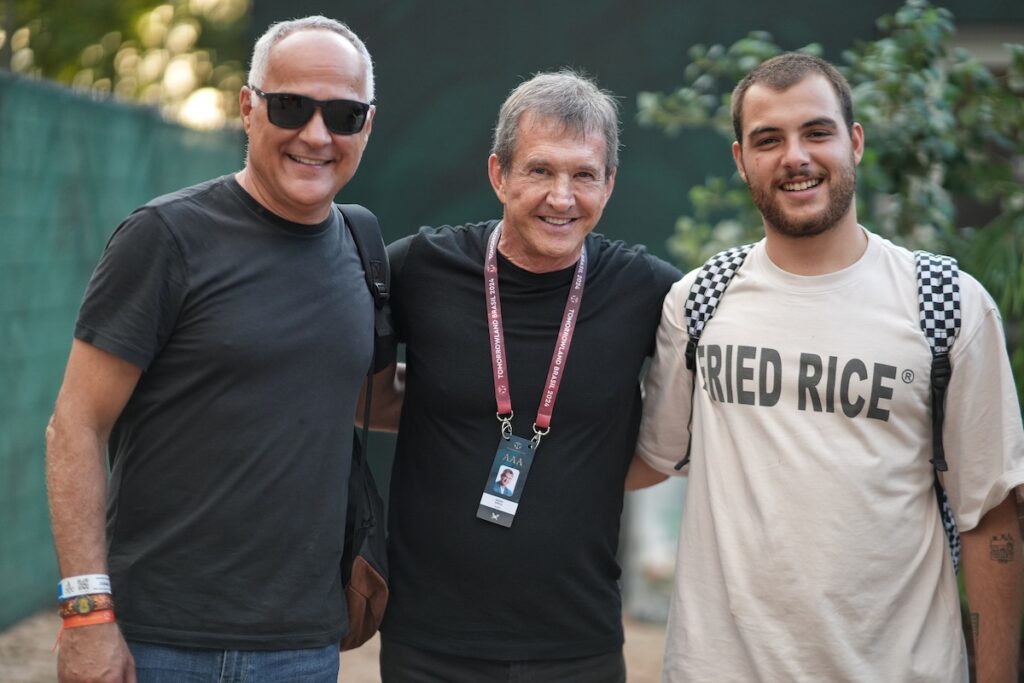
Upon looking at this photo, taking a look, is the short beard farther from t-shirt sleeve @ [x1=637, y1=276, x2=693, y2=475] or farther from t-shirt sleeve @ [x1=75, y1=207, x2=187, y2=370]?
t-shirt sleeve @ [x1=75, y1=207, x2=187, y2=370]

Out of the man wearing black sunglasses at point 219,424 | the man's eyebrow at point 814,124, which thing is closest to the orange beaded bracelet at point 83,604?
the man wearing black sunglasses at point 219,424

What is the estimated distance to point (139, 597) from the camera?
2791 mm

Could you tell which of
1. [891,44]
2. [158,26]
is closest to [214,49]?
[158,26]

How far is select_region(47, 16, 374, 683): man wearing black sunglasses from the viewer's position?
2707 mm

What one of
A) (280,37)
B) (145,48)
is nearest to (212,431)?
(280,37)

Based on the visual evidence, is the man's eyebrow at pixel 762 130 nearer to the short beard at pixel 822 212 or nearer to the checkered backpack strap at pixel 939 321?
the short beard at pixel 822 212

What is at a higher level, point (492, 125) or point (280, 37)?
point (280, 37)


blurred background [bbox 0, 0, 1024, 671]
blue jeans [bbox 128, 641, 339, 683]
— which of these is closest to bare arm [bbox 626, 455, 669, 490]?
blue jeans [bbox 128, 641, 339, 683]

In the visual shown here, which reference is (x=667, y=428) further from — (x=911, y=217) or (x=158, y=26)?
(x=158, y=26)

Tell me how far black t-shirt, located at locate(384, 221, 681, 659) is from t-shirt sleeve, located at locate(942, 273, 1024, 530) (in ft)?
2.88

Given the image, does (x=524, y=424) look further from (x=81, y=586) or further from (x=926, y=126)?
(x=926, y=126)

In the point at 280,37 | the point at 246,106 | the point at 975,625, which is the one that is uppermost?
the point at 280,37

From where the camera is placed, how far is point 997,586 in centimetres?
304

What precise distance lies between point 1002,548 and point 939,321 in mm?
592
